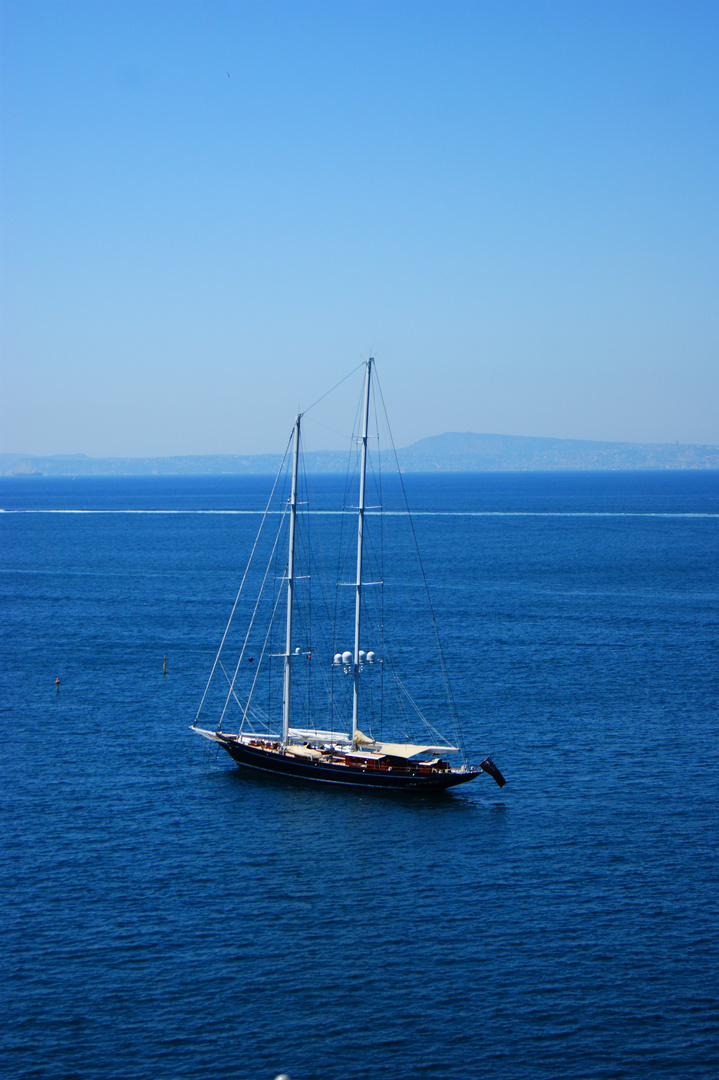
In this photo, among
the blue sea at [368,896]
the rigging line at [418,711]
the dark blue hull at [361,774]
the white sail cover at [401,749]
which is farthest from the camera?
the rigging line at [418,711]

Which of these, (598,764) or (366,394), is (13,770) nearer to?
(366,394)

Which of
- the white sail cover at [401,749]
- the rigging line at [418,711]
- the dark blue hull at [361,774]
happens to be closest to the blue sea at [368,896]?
the dark blue hull at [361,774]

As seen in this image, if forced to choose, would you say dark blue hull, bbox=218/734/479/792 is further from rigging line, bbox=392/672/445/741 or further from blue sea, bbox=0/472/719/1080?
rigging line, bbox=392/672/445/741

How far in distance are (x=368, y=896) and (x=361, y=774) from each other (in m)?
14.2

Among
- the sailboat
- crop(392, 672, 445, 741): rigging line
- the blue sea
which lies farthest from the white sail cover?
crop(392, 672, 445, 741): rigging line

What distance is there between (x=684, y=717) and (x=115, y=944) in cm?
4894

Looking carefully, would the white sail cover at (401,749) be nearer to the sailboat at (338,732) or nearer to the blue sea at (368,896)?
the sailboat at (338,732)

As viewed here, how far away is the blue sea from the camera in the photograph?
40219mm

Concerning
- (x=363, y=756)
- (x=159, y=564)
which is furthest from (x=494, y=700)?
(x=159, y=564)

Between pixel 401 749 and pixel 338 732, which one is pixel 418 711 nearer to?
pixel 338 732

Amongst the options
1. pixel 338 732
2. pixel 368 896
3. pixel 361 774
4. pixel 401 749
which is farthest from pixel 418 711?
pixel 368 896

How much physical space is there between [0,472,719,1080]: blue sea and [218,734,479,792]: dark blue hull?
0.97 metres

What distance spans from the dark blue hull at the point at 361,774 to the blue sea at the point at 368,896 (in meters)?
0.97

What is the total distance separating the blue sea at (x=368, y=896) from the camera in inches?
1583
